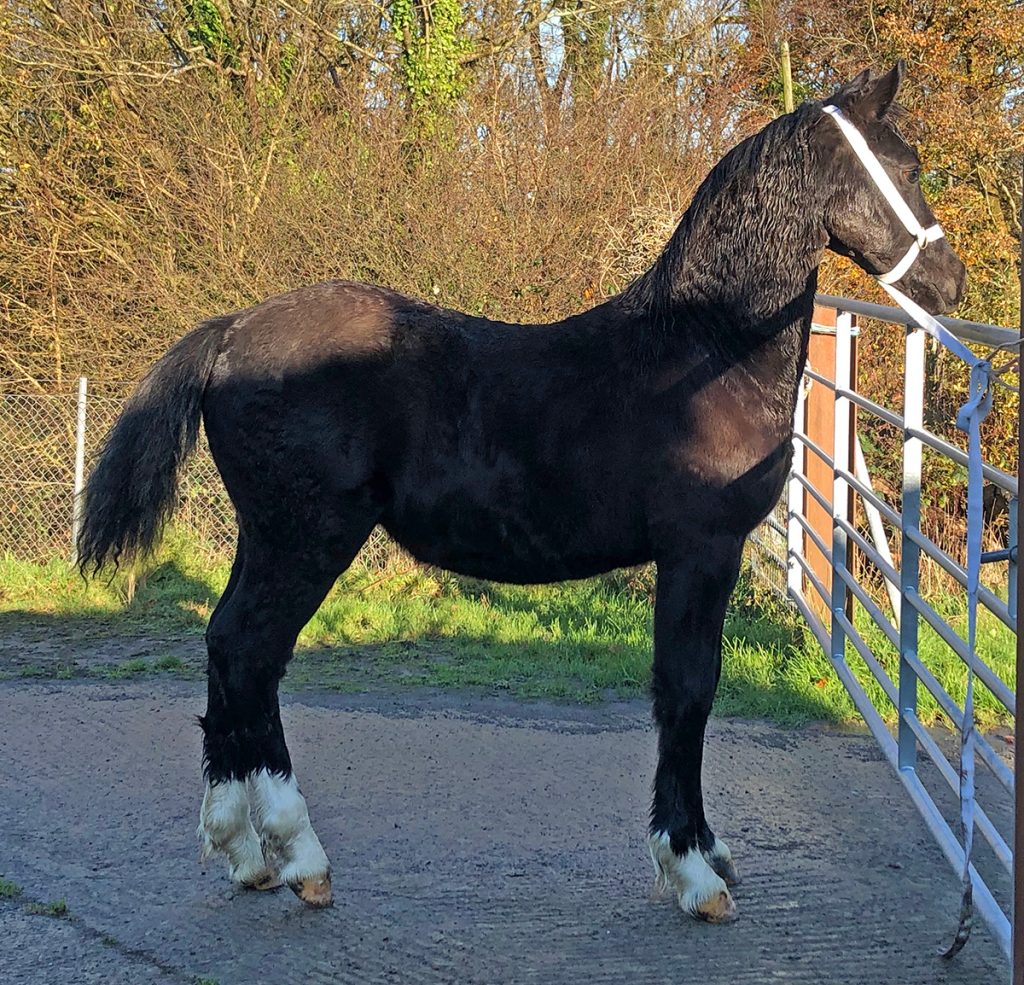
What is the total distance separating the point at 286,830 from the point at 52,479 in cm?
675

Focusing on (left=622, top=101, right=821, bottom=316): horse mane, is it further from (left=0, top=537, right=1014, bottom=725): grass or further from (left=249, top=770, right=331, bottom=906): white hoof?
(left=0, top=537, right=1014, bottom=725): grass

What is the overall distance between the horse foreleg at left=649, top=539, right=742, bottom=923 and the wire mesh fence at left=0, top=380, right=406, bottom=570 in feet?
19.6

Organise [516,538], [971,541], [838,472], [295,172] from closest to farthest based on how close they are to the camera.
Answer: [971,541]
[516,538]
[838,472]
[295,172]

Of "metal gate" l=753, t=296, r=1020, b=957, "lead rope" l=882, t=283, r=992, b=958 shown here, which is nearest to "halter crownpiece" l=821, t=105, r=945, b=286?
"metal gate" l=753, t=296, r=1020, b=957

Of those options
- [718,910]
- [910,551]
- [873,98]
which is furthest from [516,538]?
[873,98]

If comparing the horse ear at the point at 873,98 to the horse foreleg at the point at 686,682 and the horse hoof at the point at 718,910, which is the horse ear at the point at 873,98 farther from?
the horse hoof at the point at 718,910

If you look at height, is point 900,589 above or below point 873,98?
below

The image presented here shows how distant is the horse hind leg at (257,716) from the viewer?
11.2 ft

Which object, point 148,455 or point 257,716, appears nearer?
point 257,716

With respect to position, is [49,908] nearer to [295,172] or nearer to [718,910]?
[718,910]

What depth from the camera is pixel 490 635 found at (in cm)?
660

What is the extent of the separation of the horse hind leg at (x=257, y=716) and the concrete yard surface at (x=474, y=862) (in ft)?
0.59

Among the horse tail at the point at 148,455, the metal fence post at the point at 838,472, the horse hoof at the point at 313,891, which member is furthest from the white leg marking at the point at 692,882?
the metal fence post at the point at 838,472

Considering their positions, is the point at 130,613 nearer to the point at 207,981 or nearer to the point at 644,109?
the point at 207,981
